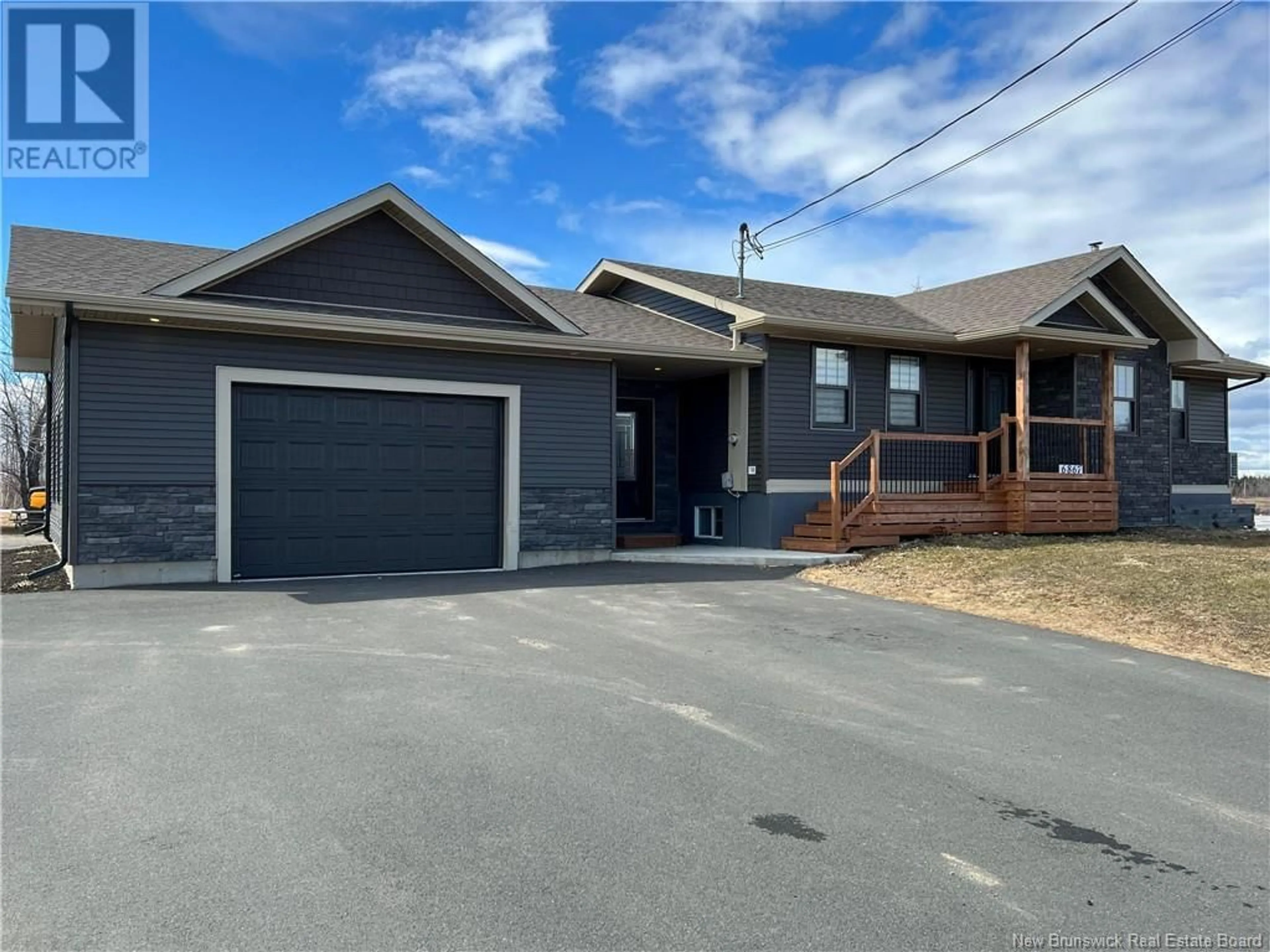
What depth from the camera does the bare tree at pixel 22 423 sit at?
28.6 m

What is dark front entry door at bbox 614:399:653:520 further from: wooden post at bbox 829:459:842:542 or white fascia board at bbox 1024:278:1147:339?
white fascia board at bbox 1024:278:1147:339

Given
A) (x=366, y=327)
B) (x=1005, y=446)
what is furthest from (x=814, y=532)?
(x=366, y=327)

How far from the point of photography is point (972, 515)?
14.6 m

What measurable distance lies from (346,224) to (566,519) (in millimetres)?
5242

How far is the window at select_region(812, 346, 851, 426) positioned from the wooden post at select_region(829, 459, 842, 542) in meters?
1.59

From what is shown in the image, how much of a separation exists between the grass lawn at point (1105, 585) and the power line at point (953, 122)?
6.59 metres

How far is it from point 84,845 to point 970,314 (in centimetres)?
1601

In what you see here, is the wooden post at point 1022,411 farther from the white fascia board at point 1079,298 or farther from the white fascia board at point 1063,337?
the white fascia board at point 1079,298

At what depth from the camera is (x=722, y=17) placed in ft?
39.9

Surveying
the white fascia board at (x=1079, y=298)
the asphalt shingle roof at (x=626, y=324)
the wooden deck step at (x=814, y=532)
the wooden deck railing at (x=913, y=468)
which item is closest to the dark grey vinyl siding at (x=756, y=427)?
the asphalt shingle roof at (x=626, y=324)

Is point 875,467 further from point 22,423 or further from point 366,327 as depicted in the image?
point 22,423

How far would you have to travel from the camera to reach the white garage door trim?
1098 cm

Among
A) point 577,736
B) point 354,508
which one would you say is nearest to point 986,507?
point 354,508

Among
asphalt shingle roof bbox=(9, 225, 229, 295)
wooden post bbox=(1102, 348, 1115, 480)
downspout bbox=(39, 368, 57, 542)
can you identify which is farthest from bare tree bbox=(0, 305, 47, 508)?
wooden post bbox=(1102, 348, 1115, 480)
